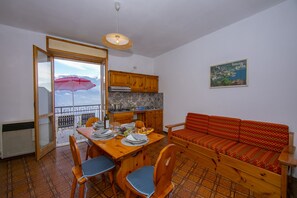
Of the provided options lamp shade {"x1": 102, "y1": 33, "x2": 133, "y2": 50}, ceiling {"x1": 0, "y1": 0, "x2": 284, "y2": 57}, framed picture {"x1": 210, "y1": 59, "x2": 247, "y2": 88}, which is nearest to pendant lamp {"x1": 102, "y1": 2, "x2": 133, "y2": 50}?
lamp shade {"x1": 102, "y1": 33, "x2": 133, "y2": 50}

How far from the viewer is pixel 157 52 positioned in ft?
14.0

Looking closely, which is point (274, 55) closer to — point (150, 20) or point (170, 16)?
point (170, 16)

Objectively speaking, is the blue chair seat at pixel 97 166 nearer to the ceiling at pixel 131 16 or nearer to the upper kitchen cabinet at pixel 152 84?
the ceiling at pixel 131 16

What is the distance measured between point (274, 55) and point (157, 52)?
9.89ft

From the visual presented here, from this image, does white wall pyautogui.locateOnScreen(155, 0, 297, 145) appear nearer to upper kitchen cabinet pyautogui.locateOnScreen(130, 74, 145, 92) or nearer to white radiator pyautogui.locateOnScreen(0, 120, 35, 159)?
upper kitchen cabinet pyautogui.locateOnScreen(130, 74, 145, 92)

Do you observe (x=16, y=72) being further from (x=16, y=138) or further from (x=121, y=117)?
(x=121, y=117)

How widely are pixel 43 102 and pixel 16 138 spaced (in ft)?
2.89

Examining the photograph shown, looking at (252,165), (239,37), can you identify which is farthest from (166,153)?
(239,37)

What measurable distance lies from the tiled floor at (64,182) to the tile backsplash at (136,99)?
2.05 metres

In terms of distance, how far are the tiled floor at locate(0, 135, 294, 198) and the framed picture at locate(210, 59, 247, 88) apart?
5.97 ft

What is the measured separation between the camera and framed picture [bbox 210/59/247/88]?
2.42 meters

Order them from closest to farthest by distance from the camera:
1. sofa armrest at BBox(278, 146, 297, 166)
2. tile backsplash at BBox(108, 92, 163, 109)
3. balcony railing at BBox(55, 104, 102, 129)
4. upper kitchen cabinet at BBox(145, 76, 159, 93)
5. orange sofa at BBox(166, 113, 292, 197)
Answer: sofa armrest at BBox(278, 146, 297, 166) < orange sofa at BBox(166, 113, 292, 197) < tile backsplash at BBox(108, 92, 163, 109) < upper kitchen cabinet at BBox(145, 76, 159, 93) < balcony railing at BBox(55, 104, 102, 129)

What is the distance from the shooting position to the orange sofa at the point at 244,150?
157cm

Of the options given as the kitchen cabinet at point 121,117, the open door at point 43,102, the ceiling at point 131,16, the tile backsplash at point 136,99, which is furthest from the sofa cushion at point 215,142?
the open door at point 43,102
